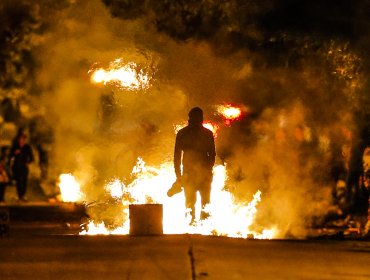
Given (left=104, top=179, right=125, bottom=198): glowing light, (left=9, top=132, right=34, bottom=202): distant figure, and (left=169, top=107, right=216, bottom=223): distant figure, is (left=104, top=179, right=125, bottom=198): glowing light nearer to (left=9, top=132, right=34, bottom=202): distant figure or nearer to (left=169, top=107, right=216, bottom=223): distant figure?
(left=169, top=107, right=216, bottom=223): distant figure

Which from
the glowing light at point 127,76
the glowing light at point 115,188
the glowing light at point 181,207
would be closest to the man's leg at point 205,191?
the glowing light at point 181,207

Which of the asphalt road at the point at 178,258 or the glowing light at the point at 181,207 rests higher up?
the glowing light at the point at 181,207

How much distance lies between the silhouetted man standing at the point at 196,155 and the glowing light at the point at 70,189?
3798 mm

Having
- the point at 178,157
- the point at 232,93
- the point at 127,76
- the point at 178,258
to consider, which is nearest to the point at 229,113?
the point at 232,93

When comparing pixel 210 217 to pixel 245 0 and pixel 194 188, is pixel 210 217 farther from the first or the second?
pixel 245 0

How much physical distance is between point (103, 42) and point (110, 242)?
581 cm

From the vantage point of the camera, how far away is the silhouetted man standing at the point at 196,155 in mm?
15148

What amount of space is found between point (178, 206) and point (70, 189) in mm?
4007

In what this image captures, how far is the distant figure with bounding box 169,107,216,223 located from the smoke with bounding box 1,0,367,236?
1.52m

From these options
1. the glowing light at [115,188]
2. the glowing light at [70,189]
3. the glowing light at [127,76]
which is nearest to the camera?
the glowing light at [115,188]

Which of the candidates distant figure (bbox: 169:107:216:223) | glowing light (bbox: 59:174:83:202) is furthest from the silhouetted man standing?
glowing light (bbox: 59:174:83:202)

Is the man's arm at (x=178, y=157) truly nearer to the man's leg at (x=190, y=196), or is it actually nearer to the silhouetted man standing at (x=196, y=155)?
the silhouetted man standing at (x=196, y=155)

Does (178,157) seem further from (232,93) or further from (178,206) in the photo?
(232,93)

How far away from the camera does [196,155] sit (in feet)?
49.9
